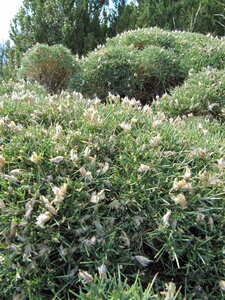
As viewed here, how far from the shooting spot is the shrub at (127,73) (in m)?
5.25

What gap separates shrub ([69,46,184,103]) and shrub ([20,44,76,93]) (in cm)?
40

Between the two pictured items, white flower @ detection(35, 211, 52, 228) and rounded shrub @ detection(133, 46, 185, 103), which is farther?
rounded shrub @ detection(133, 46, 185, 103)

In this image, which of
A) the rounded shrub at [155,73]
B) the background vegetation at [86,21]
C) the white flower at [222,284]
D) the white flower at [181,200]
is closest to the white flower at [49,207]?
the white flower at [181,200]

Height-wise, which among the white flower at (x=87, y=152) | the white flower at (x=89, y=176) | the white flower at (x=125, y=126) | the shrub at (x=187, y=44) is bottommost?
the white flower at (x=89, y=176)

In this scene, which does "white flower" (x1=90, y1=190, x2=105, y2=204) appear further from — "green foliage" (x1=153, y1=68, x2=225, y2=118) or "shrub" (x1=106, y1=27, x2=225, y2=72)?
"shrub" (x1=106, y1=27, x2=225, y2=72)

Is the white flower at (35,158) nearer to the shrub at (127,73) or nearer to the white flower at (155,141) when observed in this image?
the white flower at (155,141)

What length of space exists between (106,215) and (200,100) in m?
2.59

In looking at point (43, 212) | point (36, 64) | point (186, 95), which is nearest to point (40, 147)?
point (43, 212)

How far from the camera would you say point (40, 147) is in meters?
1.87

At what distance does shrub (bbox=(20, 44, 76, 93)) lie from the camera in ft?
18.0

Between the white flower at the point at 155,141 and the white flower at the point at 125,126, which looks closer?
the white flower at the point at 155,141

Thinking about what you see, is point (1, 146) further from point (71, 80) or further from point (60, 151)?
point (71, 80)

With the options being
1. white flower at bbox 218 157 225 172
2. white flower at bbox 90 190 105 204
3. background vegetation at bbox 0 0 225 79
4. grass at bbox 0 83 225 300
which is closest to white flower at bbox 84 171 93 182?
grass at bbox 0 83 225 300

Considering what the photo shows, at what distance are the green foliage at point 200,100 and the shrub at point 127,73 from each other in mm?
1275
